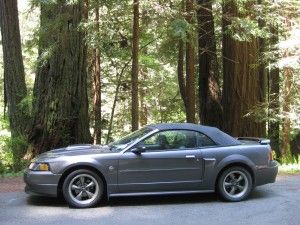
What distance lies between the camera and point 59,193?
9062 millimetres

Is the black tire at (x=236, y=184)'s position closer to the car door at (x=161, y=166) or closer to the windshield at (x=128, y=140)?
the car door at (x=161, y=166)

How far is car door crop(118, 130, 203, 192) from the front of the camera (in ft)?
29.4

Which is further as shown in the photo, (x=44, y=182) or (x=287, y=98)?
(x=287, y=98)

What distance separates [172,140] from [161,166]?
1.93ft

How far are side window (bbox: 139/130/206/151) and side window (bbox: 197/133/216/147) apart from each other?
21 millimetres

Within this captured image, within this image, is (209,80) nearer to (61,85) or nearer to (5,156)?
(61,85)

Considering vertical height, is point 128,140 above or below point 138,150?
above

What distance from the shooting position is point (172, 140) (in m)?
9.38

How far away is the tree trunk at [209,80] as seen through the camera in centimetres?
2014

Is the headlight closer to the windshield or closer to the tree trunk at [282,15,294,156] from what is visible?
the windshield

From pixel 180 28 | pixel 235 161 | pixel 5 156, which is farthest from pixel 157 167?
pixel 5 156

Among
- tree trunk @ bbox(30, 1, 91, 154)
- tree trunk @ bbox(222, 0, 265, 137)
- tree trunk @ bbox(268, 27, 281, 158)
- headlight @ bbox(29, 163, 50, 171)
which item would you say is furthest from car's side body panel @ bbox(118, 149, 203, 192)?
tree trunk @ bbox(268, 27, 281, 158)

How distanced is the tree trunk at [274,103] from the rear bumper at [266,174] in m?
8.13

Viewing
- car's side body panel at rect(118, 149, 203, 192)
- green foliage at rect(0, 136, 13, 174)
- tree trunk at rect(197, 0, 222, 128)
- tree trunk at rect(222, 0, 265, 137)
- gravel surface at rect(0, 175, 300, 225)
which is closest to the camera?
gravel surface at rect(0, 175, 300, 225)
